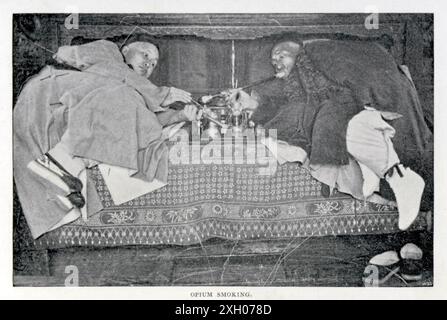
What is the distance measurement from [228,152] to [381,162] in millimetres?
1057

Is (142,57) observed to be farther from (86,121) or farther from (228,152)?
(228,152)

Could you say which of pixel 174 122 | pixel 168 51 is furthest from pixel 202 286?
pixel 168 51

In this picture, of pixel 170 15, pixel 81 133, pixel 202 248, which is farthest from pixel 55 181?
pixel 170 15

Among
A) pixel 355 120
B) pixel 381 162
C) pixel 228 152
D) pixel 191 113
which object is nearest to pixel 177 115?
pixel 191 113

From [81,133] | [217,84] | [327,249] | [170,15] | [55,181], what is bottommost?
[327,249]

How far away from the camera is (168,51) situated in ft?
14.7

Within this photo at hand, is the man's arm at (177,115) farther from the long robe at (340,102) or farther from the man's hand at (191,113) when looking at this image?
the long robe at (340,102)

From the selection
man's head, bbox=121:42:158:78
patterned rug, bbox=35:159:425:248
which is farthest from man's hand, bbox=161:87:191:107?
patterned rug, bbox=35:159:425:248

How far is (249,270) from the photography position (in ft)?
14.4

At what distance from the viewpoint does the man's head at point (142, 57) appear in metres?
4.46

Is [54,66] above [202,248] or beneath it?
A: above

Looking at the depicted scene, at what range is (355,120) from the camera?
14.6ft

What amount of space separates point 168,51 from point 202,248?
54.2 inches

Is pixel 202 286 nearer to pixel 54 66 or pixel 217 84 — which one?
pixel 217 84
